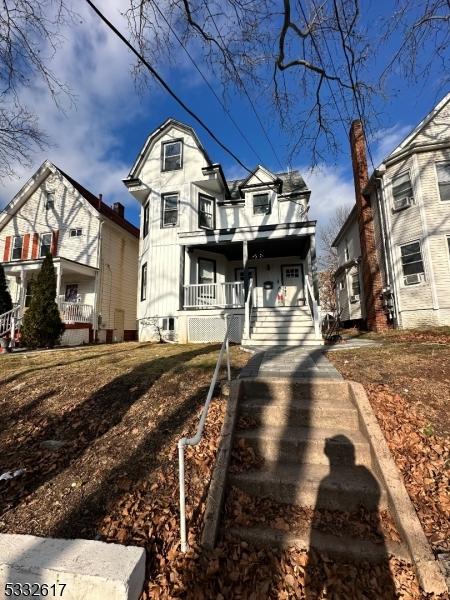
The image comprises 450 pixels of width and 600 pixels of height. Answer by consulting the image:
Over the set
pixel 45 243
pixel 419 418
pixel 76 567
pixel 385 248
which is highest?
pixel 45 243

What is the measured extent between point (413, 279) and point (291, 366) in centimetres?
932

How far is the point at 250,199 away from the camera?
1547 centimetres

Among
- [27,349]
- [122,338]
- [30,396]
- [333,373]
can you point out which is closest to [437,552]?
[333,373]

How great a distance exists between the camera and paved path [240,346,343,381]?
491 centimetres

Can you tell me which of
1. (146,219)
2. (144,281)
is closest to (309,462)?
(144,281)

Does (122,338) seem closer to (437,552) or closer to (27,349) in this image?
(27,349)

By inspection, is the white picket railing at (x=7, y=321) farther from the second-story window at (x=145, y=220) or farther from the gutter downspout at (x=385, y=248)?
the gutter downspout at (x=385, y=248)

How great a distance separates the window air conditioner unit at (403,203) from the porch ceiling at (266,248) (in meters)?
4.16

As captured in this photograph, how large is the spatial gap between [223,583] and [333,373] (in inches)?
136

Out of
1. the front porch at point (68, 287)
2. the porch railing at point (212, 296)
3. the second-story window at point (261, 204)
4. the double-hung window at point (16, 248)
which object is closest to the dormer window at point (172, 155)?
the second-story window at point (261, 204)

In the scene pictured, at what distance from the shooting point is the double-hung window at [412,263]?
39.0 feet

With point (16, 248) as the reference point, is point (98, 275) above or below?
below

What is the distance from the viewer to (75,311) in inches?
591

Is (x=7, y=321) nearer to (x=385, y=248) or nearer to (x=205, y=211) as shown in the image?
(x=205, y=211)
